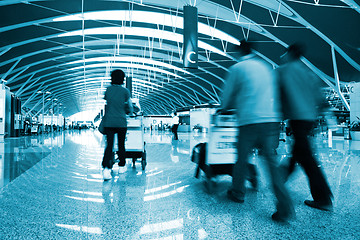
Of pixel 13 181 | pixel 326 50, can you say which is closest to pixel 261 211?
pixel 13 181

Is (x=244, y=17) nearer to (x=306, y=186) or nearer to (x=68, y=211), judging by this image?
(x=306, y=186)

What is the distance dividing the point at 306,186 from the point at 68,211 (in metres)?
3.46

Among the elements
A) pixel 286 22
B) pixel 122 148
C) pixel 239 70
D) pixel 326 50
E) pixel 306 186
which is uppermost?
pixel 286 22

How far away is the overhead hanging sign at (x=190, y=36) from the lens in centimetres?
1287

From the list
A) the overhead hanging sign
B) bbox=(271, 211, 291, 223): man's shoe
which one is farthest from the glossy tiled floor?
the overhead hanging sign

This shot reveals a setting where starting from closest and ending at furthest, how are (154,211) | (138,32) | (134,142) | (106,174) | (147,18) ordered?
(154,211)
(106,174)
(134,142)
(147,18)
(138,32)

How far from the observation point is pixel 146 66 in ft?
135

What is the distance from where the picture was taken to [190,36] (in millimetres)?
12898

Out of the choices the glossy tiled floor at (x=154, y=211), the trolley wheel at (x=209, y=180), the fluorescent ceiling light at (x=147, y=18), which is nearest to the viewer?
the glossy tiled floor at (x=154, y=211)

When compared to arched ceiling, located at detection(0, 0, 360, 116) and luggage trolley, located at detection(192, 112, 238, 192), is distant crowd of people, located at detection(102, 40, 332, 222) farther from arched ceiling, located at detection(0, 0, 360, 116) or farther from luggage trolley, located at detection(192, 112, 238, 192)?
arched ceiling, located at detection(0, 0, 360, 116)

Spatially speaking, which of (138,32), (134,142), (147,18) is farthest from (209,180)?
(138,32)

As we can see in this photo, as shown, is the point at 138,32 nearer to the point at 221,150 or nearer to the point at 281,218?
the point at 221,150

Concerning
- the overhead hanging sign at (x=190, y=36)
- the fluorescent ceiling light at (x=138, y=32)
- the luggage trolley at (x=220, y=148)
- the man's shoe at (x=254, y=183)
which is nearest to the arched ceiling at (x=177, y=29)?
the fluorescent ceiling light at (x=138, y=32)

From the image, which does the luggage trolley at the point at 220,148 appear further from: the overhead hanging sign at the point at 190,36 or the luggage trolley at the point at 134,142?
the overhead hanging sign at the point at 190,36
